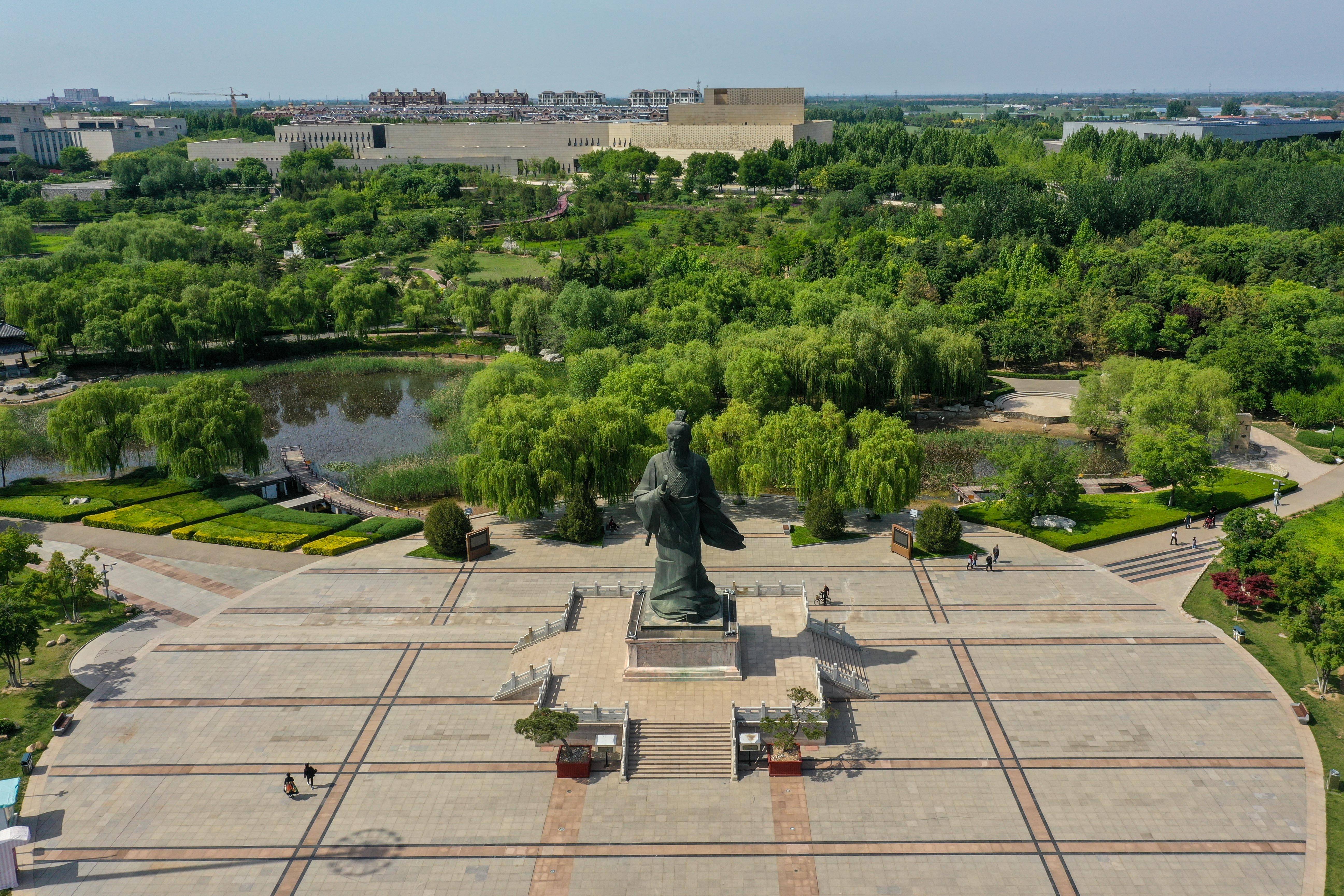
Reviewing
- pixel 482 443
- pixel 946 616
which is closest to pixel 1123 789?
pixel 946 616

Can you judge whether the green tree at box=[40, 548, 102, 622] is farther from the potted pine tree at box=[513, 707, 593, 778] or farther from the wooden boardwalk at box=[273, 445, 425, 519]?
the potted pine tree at box=[513, 707, 593, 778]

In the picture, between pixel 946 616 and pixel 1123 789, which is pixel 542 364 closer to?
pixel 946 616

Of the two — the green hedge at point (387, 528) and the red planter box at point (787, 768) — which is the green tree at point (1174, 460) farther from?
the green hedge at point (387, 528)

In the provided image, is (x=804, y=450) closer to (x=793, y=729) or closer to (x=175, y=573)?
(x=793, y=729)

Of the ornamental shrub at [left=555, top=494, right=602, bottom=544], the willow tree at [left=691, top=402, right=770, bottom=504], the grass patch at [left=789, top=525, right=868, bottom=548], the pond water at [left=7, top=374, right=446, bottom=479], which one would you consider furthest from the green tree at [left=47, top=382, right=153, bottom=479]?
the grass patch at [left=789, top=525, right=868, bottom=548]

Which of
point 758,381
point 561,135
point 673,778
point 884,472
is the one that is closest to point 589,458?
point 758,381

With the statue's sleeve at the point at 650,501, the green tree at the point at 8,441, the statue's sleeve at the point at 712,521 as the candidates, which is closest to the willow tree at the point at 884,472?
the statue's sleeve at the point at 712,521
